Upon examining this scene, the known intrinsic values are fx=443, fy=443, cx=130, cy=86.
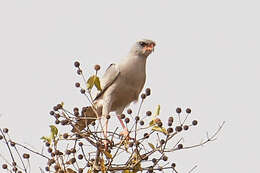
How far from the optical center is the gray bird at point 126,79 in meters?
4.52

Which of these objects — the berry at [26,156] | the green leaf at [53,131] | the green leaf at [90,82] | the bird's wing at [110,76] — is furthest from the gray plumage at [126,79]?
the berry at [26,156]

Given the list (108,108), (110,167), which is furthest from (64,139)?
(108,108)

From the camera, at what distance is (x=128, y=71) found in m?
4.55

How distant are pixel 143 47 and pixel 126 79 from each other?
40 cm

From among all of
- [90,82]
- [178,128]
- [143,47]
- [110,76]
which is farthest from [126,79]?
[178,128]

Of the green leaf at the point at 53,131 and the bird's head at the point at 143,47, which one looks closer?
the green leaf at the point at 53,131

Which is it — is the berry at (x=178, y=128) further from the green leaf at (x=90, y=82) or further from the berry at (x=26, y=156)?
the berry at (x=26, y=156)

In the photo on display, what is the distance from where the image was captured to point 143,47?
4645 mm

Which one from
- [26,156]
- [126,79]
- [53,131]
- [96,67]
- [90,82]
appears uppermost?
[96,67]

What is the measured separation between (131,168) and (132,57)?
5.90 feet

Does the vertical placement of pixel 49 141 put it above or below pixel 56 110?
below

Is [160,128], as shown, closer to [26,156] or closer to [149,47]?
[26,156]

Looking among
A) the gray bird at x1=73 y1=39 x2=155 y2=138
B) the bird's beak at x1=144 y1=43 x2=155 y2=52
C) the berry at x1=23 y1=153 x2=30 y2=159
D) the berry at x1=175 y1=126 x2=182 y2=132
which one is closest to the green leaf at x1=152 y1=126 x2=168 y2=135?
the berry at x1=175 y1=126 x2=182 y2=132

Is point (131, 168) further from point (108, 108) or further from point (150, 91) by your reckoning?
point (108, 108)
